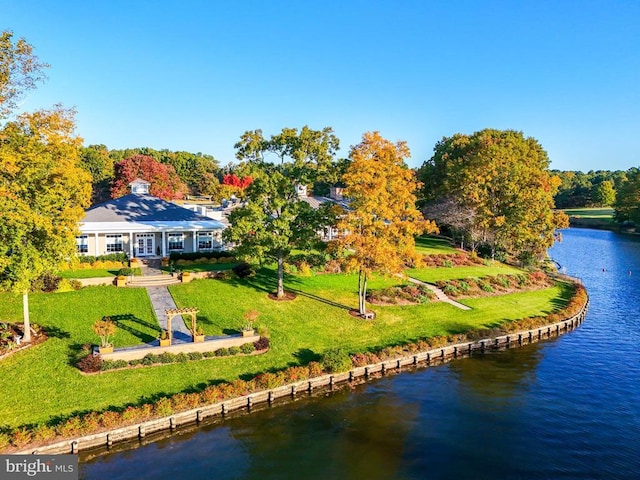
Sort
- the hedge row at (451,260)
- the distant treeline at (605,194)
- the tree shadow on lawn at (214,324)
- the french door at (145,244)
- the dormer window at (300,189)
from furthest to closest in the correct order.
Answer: the distant treeline at (605,194)
the hedge row at (451,260)
the french door at (145,244)
the dormer window at (300,189)
the tree shadow on lawn at (214,324)

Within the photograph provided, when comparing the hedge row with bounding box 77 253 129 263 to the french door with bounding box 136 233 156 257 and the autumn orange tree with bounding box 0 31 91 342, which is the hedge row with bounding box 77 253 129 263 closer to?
the french door with bounding box 136 233 156 257

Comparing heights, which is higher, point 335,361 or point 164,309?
point 164,309

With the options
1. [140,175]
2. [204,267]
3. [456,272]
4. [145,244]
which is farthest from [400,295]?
[140,175]

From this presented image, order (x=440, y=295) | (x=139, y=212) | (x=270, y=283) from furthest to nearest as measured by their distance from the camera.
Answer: (x=139, y=212)
(x=440, y=295)
(x=270, y=283)

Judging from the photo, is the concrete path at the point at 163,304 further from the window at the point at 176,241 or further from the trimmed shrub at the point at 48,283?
the trimmed shrub at the point at 48,283

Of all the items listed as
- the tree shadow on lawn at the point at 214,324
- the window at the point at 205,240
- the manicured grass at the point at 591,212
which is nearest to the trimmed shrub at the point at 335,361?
the tree shadow on lawn at the point at 214,324

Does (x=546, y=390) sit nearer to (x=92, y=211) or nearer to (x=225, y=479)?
(x=225, y=479)

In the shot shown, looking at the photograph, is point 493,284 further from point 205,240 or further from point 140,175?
point 140,175
